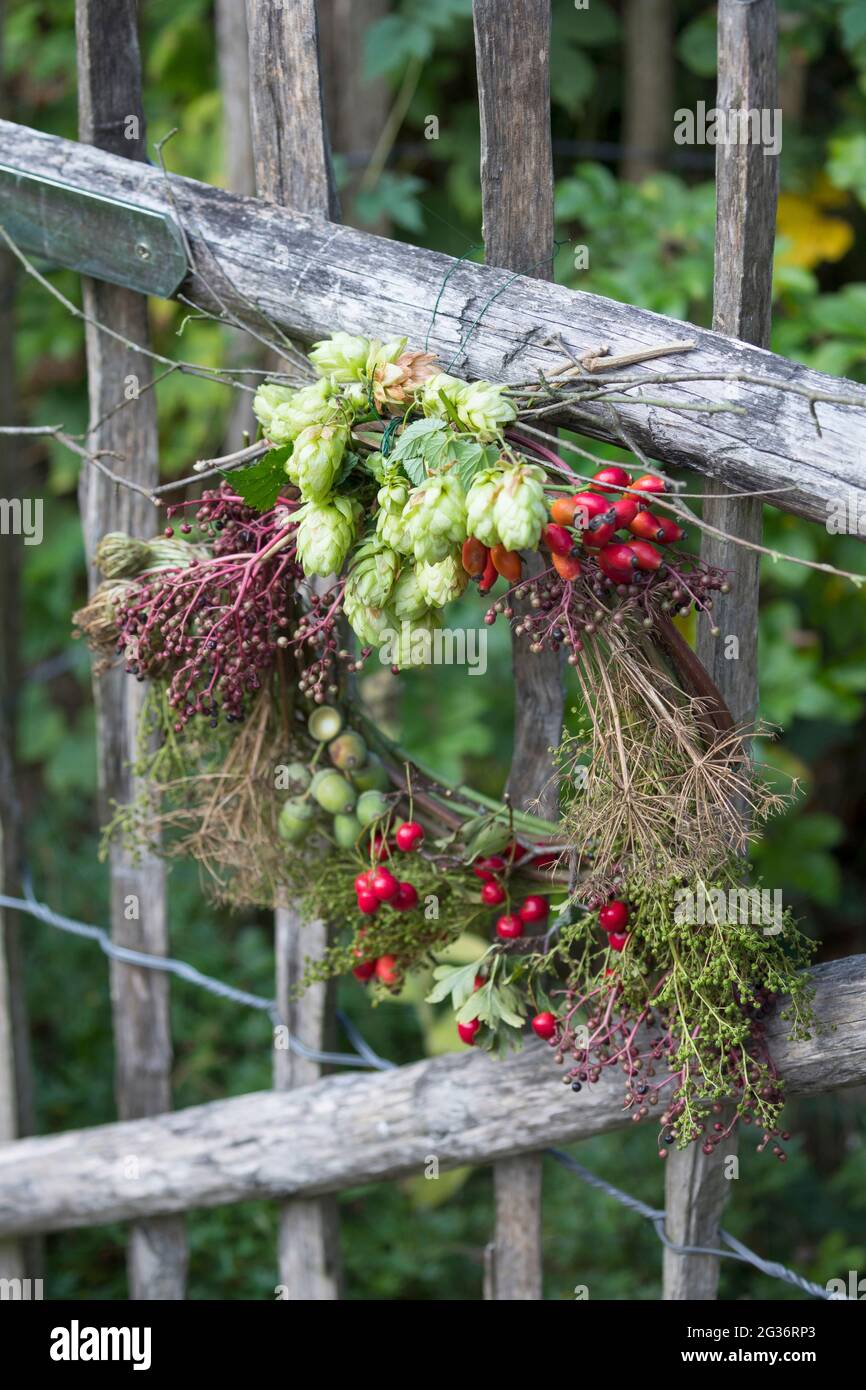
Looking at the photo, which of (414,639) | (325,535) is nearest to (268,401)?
(325,535)

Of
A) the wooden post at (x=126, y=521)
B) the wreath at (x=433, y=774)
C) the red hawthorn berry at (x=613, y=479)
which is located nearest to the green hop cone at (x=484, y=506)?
the wreath at (x=433, y=774)

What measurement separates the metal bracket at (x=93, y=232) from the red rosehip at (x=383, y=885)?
2.32 ft

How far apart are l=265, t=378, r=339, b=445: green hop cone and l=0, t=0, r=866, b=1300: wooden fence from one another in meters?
0.16

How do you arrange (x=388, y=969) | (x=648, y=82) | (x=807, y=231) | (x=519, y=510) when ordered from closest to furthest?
1. (x=519, y=510)
2. (x=388, y=969)
3. (x=807, y=231)
4. (x=648, y=82)

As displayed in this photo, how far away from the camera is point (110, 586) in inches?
56.2

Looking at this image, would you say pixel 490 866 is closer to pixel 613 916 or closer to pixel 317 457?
pixel 613 916

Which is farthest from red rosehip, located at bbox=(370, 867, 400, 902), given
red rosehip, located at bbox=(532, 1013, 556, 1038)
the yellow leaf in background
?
the yellow leaf in background

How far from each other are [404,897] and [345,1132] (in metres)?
0.48

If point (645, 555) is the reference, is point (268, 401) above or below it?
above

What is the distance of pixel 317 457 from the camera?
116cm

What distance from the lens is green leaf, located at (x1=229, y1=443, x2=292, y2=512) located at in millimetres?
1261

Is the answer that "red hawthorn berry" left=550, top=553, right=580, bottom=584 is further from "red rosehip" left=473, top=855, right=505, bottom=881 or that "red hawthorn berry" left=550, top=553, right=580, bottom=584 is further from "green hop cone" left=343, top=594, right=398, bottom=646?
"red rosehip" left=473, top=855, right=505, bottom=881

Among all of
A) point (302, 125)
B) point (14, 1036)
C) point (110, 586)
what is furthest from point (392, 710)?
point (302, 125)

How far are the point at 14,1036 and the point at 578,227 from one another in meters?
2.20
